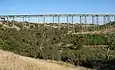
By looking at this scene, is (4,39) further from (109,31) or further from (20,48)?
(109,31)

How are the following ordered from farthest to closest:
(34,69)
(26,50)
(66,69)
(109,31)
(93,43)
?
(109,31)
(93,43)
(26,50)
(66,69)
(34,69)

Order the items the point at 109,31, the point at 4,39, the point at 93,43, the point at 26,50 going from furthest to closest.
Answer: the point at 109,31 < the point at 93,43 < the point at 4,39 < the point at 26,50

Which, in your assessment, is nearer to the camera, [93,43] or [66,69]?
[66,69]

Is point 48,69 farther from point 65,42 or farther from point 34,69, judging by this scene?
point 65,42

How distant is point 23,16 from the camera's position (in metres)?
114

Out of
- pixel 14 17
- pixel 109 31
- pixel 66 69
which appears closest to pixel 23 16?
pixel 14 17

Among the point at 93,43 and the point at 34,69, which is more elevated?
the point at 34,69

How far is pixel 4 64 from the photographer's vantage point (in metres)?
19.6

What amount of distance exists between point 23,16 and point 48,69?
307 ft

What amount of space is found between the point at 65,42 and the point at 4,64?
45.8 meters

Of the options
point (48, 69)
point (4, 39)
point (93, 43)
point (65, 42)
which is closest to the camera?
point (48, 69)

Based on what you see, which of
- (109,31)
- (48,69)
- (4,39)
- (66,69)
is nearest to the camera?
(48,69)

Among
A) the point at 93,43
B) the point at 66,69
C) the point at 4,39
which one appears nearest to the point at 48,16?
the point at 93,43

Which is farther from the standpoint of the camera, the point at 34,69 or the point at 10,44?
the point at 10,44
